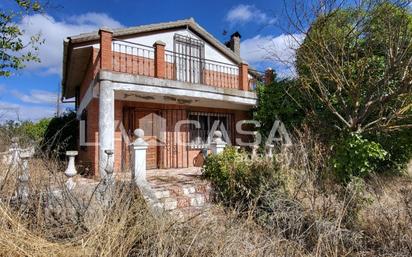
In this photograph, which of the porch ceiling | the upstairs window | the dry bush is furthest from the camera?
the upstairs window

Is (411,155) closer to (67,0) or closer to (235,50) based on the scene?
(235,50)

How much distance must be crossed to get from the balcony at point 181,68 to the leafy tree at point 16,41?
9.20 ft

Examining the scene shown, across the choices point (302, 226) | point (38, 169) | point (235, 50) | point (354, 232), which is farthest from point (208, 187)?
point (235, 50)

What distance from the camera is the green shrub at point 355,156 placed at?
250 inches

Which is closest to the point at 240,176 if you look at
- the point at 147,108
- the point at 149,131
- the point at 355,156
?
the point at 355,156

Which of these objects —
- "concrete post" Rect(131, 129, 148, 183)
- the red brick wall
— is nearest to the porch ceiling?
the red brick wall

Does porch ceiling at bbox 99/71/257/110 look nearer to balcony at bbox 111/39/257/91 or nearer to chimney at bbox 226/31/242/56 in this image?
balcony at bbox 111/39/257/91

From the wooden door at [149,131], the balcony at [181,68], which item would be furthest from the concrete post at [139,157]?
the wooden door at [149,131]

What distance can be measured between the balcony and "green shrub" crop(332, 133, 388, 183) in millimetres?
7169

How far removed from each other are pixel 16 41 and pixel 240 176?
7671 mm

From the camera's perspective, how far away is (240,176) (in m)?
8.02

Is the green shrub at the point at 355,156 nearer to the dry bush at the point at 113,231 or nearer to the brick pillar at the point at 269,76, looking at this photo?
the dry bush at the point at 113,231

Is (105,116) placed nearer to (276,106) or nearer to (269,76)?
(276,106)

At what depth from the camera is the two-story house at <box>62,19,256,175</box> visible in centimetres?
952
